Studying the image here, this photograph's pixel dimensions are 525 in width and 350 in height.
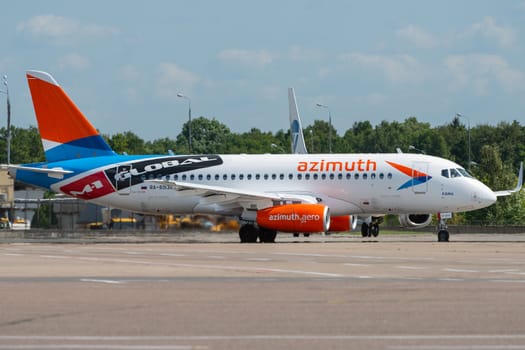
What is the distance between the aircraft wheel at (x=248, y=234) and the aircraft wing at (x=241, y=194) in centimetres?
120

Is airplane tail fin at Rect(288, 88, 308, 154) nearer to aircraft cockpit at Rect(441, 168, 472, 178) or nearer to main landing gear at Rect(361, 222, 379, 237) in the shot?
main landing gear at Rect(361, 222, 379, 237)

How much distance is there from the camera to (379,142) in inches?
7092

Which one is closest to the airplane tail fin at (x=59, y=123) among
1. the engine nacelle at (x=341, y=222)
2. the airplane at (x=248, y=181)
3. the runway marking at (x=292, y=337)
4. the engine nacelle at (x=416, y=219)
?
the airplane at (x=248, y=181)

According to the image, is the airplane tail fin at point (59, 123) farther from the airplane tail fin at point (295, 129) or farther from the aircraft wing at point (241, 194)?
the airplane tail fin at point (295, 129)

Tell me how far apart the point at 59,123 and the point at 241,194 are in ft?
29.4

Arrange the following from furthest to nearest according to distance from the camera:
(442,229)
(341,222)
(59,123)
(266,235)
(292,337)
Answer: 1. (59,123)
2. (341,222)
3. (266,235)
4. (442,229)
5. (292,337)

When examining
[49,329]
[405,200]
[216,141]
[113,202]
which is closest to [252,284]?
[49,329]

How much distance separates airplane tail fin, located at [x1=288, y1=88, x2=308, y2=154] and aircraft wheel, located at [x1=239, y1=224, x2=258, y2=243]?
26.6 meters

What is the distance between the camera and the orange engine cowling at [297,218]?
4041 centimetres

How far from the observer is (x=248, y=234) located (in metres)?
43.2

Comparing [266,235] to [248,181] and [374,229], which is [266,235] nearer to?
[248,181]

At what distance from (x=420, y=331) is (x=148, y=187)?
3374 cm

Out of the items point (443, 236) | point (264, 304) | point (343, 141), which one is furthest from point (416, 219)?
point (343, 141)

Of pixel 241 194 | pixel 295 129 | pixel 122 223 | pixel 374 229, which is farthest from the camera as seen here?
pixel 295 129
